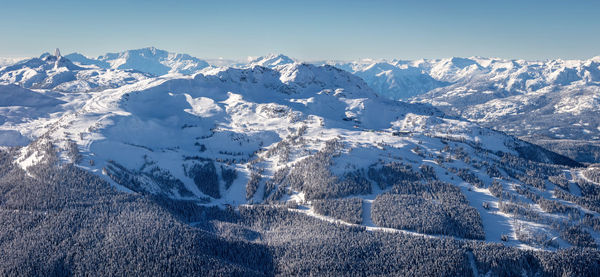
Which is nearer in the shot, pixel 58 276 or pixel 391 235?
pixel 58 276

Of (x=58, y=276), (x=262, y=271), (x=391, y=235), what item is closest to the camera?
(x=58, y=276)

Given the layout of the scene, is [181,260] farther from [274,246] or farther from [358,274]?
[358,274]

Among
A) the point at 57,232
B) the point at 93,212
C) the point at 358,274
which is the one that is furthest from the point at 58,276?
the point at 358,274

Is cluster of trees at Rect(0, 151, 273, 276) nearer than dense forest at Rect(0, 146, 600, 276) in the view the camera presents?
Yes

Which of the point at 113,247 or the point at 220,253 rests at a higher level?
the point at 113,247

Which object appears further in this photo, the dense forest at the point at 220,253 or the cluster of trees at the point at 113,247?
the dense forest at the point at 220,253

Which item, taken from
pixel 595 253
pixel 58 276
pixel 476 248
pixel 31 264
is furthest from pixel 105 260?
pixel 595 253

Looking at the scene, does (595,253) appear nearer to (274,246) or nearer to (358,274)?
(358,274)

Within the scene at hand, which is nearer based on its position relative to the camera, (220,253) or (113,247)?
(113,247)

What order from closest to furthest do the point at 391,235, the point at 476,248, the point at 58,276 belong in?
the point at 58,276 → the point at 476,248 → the point at 391,235
